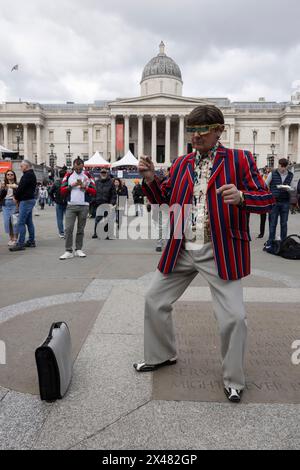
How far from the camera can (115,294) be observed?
5.36m

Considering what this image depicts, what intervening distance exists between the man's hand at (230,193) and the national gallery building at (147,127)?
71354mm

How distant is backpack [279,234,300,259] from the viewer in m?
8.17

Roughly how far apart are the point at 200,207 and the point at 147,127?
8019 centimetres

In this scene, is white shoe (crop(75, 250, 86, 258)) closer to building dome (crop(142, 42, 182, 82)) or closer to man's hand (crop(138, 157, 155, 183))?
man's hand (crop(138, 157, 155, 183))

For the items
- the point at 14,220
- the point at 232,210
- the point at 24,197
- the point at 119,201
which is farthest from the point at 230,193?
the point at 119,201

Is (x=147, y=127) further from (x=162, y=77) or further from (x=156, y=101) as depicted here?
(x=162, y=77)

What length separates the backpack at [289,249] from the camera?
8.17 meters

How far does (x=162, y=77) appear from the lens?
82.8m

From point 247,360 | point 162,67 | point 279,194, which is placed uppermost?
point 162,67

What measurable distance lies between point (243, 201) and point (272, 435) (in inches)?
55.3

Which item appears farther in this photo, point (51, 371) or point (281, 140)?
point (281, 140)

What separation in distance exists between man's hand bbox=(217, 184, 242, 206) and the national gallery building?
7135 cm

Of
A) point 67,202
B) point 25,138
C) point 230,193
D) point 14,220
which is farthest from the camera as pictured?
point 25,138
